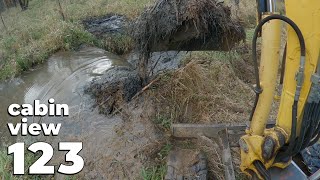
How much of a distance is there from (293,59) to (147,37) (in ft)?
8.37

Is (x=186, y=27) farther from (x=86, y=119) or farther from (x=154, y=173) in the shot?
(x=86, y=119)

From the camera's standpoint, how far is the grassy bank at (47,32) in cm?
765

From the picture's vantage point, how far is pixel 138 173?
4086 mm

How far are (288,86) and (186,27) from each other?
7.14 feet

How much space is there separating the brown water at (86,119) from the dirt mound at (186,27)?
1013mm

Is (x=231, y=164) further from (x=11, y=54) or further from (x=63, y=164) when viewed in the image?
(x=11, y=54)

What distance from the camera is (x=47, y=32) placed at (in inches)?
342

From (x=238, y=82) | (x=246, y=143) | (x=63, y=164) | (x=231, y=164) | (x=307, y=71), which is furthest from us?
(x=238, y=82)

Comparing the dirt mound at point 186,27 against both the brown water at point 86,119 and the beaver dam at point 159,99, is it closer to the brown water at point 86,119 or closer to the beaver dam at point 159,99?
the beaver dam at point 159,99

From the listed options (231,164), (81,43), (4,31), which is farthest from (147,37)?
(4,31)

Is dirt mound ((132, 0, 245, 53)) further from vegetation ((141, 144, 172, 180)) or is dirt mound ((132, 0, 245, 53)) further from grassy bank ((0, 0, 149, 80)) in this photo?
grassy bank ((0, 0, 149, 80))

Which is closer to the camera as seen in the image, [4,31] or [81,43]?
[81,43]

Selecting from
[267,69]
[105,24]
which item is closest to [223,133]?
[267,69]

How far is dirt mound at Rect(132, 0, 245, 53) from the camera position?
4.37 meters
